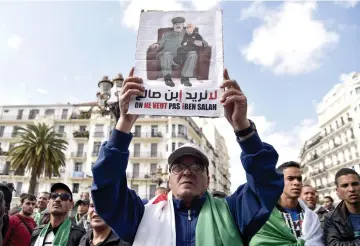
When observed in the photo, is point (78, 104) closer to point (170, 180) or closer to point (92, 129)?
point (92, 129)

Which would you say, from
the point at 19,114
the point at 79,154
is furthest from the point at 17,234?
the point at 19,114

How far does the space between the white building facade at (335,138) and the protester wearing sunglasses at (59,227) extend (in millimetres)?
52509

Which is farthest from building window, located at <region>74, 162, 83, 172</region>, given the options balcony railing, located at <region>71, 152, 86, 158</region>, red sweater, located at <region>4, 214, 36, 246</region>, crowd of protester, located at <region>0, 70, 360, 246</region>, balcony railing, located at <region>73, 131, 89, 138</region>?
crowd of protester, located at <region>0, 70, 360, 246</region>

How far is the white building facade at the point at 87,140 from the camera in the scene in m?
Result: 46.9

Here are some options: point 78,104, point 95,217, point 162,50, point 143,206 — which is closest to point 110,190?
point 143,206

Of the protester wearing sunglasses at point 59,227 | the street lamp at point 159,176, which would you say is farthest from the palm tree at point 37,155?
the protester wearing sunglasses at point 59,227

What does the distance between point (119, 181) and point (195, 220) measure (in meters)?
0.64

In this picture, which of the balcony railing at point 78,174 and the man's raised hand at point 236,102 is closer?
the man's raised hand at point 236,102

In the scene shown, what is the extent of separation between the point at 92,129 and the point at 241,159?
49.6 m

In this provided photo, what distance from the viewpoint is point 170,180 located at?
2572mm

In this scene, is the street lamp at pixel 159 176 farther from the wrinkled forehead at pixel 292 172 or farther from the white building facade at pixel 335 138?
the wrinkled forehead at pixel 292 172

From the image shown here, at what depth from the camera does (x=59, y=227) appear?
14.6ft

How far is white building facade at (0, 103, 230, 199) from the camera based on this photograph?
4694 cm

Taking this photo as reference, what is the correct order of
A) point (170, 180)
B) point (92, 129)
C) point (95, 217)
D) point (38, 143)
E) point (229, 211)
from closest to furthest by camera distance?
point (229, 211)
point (170, 180)
point (95, 217)
point (38, 143)
point (92, 129)
